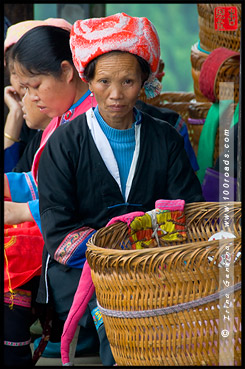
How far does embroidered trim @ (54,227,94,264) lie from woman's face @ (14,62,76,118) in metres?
0.74

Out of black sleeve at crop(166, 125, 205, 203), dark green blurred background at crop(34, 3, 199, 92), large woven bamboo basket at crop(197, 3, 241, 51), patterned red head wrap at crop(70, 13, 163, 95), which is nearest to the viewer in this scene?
patterned red head wrap at crop(70, 13, 163, 95)

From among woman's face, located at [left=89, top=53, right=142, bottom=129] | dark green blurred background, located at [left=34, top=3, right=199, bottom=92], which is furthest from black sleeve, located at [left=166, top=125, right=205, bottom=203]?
dark green blurred background, located at [left=34, top=3, right=199, bottom=92]

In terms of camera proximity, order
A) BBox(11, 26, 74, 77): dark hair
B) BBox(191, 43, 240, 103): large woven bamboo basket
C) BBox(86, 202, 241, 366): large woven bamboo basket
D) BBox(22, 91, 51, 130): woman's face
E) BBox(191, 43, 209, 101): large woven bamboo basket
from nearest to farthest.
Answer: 1. BBox(86, 202, 241, 366): large woven bamboo basket
2. BBox(11, 26, 74, 77): dark hair
3. BBox(22, 91, 51, 130): woman's face
4. BBox(191, 43, 240, 103): large woven bamboo basket
5. BBox(191, 43, 209, 101): large woven bamboo basket

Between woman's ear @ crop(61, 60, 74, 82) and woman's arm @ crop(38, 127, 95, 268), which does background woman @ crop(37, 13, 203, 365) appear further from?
woman's ear @ crop(61, 60, 74, 82)

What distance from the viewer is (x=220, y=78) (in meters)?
3.54

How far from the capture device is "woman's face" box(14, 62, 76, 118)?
2.84 meters

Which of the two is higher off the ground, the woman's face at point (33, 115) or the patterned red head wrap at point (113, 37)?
the patterned red head wrap at point (113, 37)

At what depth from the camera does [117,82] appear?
2.39m

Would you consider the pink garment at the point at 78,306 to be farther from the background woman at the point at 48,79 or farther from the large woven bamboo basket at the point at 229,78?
the large woven bamboo basket at the point at 229,78

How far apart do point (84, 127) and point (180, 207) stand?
58 cm

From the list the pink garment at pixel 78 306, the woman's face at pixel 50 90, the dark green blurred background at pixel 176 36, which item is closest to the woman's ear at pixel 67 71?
the woman's face at pixel 50 90

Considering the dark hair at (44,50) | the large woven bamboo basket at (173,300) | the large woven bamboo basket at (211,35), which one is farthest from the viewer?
the large woven bamboo basket at (211,35)

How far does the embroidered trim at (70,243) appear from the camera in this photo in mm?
2375

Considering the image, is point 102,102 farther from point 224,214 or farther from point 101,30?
point 224,214
